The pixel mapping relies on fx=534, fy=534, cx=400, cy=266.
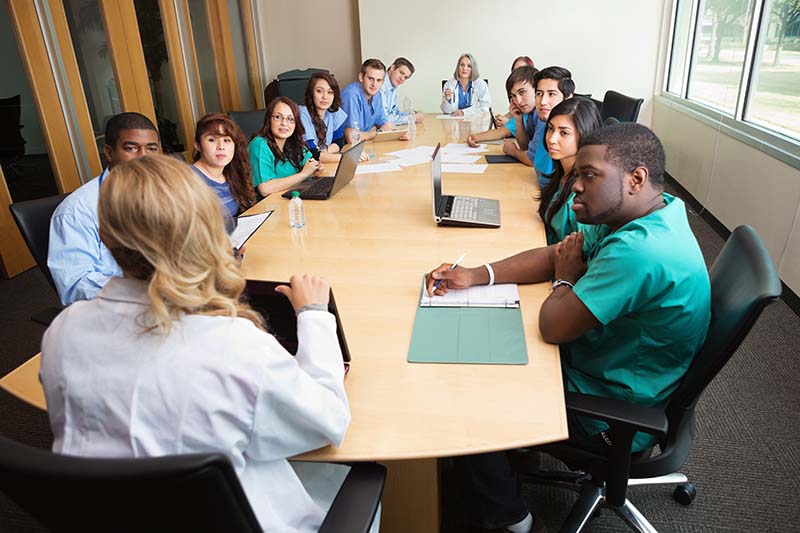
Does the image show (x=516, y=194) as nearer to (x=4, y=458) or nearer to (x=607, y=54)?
(x=4, y=458)

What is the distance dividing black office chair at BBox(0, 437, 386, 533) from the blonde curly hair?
0.24 metres

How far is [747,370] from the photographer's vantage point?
2.33 meters

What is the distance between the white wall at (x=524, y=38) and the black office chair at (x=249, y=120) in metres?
3.06

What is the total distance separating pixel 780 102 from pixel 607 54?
3128mm

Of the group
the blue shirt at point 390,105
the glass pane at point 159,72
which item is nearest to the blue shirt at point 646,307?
the blue shirt at point 390,105

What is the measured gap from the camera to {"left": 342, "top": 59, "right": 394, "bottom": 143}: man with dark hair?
13.8 feet

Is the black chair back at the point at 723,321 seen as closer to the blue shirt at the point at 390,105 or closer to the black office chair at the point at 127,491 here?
the black office chair at the point at 127,491

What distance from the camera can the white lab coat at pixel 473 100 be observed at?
5.05 meters

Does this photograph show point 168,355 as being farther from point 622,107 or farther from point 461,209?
point 622,107

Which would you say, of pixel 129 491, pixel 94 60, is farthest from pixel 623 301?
pixel 94 60

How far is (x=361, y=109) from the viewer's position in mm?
4438

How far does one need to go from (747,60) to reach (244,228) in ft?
11.8

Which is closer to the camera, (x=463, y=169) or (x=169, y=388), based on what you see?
(x=169, y=388)

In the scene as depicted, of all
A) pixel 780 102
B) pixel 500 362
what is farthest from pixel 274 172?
pixel 780 102
